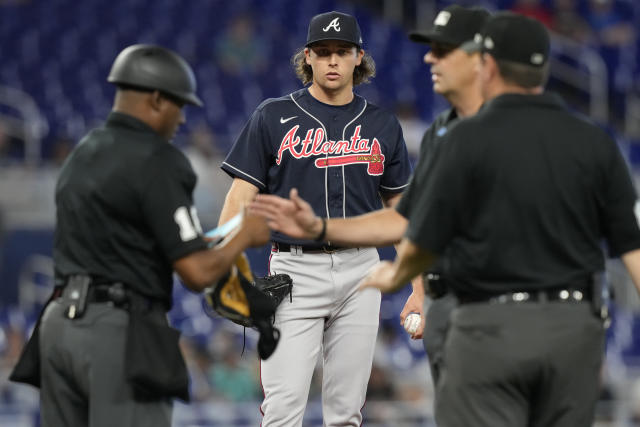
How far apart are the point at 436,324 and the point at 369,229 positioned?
0.45 m

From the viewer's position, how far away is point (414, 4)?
49.7 ft

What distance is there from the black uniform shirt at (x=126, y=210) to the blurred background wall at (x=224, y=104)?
15.8ft

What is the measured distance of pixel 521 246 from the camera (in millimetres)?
3207

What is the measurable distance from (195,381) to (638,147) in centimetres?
592

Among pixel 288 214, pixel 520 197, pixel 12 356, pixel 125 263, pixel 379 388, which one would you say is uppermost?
Answer: pixel 520 197

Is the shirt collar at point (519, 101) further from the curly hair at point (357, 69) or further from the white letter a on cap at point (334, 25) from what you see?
the curly hair at point (357, 69)

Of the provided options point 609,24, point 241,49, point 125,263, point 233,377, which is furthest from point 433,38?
point 609,24

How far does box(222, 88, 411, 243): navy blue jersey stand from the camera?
479 centimetres

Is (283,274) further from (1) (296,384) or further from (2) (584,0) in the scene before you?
(2) (584,0)

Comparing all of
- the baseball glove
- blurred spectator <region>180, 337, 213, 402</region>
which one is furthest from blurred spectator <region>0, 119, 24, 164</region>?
the baseball glove

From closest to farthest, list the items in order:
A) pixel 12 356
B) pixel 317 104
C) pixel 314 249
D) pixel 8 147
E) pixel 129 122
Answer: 1. pixel 129 122
2. pixel 314 249
3. pixel 317 104
4. pixel 12 356
5. pixel 8 147

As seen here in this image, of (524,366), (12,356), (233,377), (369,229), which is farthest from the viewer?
(12,356)

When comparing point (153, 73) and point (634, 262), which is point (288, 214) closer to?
point (153, 73)

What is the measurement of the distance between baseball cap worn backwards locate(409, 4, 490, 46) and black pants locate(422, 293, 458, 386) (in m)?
0.95
